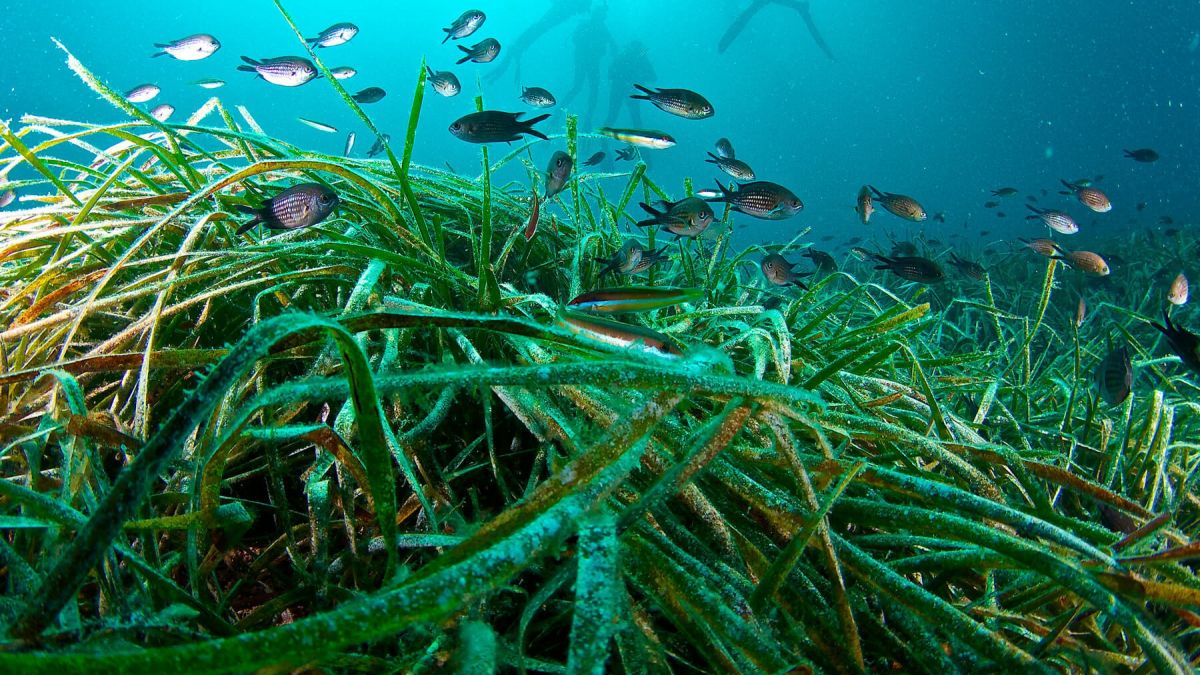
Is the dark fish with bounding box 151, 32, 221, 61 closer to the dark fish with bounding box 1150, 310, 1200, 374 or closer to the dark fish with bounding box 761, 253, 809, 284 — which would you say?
the dark fish with bounding box 761, 253, 809, 284

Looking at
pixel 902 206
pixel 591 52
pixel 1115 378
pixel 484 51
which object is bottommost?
pixel 1115 378

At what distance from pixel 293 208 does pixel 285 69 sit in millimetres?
4163

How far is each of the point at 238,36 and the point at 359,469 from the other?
426ft

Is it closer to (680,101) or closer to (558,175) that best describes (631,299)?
(558,175)

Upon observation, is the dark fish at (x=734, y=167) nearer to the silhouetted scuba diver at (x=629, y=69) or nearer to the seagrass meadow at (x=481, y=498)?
the seagrass meadow at (x=481, y=498)

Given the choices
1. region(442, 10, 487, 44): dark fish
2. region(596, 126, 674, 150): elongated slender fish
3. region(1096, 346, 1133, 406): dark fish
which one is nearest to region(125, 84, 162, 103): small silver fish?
region(442, 10, 487, 44): dark fish

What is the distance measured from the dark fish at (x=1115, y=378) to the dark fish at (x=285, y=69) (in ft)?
20.9

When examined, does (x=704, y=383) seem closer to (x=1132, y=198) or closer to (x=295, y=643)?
(x=295, y=643)

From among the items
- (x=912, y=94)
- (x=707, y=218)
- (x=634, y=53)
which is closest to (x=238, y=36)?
(x=634, y=53)

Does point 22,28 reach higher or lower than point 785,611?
higher

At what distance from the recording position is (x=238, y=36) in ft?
313

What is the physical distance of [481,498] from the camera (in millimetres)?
1463

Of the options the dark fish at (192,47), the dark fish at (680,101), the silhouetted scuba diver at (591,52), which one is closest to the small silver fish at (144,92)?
the dark fish at (192,47)

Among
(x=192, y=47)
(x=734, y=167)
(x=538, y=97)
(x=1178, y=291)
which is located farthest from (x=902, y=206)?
(x=192, y=47)
